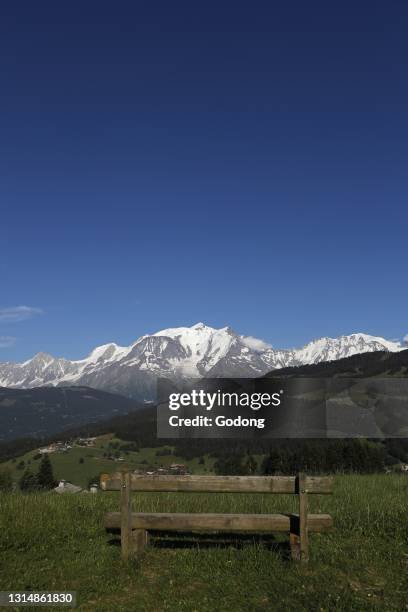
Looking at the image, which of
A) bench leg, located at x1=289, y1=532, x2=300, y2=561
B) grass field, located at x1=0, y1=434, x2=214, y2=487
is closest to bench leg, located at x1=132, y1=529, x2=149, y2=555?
bench leg, located at x1=289, y1=532, x2=300, y2=561

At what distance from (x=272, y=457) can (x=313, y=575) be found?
4067cm

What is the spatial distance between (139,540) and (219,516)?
5.44 feet

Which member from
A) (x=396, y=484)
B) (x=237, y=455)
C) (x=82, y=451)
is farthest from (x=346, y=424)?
(x=82, y=451)

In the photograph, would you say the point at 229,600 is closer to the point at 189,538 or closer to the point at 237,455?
the point at 189,538

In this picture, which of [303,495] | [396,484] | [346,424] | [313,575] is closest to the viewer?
[313,575]

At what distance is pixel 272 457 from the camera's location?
158 feet

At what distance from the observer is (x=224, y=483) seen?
988 cm

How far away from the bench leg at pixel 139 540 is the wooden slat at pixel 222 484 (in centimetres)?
82

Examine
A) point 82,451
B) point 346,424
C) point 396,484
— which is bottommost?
point 82,451

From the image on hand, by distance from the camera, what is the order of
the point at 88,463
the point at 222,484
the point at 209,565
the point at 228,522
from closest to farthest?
the point at 209,565
the point at 228,522
the point at 222,484
the point at 88,463

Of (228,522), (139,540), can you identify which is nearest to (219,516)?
(228,522)

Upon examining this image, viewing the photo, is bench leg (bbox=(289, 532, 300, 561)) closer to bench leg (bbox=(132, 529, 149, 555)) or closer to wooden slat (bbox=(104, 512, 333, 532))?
wooden slat (bbox=(104, 512, 333, 532))

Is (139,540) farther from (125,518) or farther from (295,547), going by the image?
(295,547)

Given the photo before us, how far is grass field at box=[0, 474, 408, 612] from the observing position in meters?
7.91
